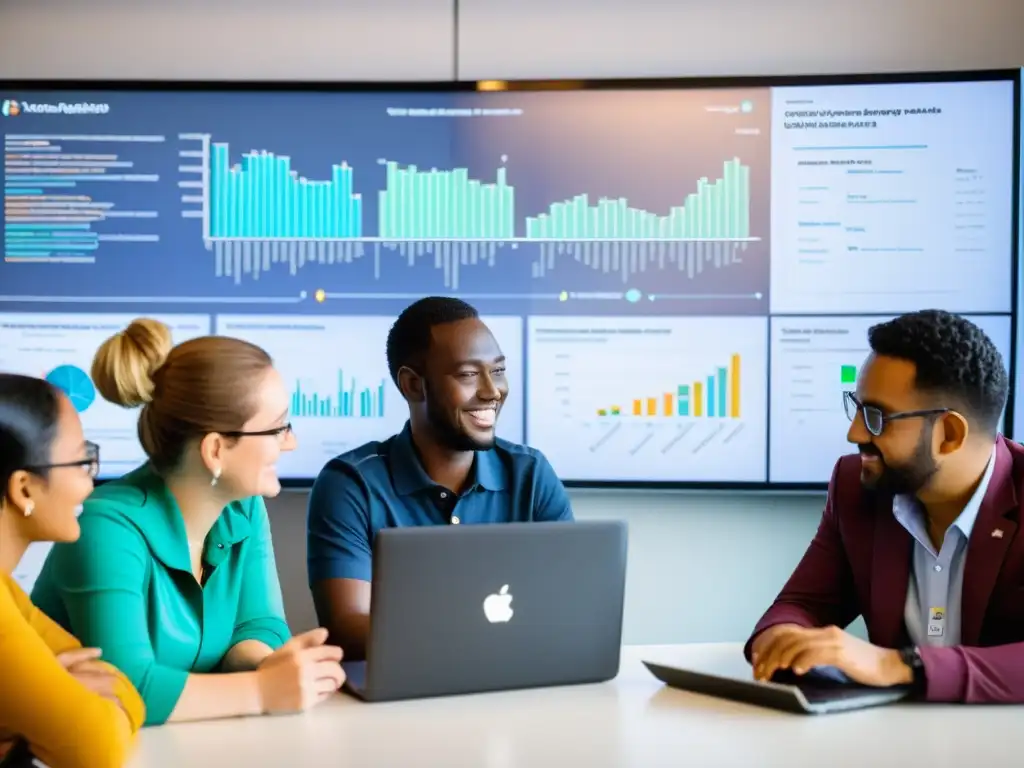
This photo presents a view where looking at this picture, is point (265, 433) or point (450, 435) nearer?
point (265, 433)

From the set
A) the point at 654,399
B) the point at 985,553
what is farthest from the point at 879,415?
the point at 654,399

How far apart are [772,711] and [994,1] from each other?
257 cm

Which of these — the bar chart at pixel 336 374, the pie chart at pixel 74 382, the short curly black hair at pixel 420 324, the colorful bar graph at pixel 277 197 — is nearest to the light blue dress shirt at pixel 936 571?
the short curly black hair at pixel 420 324

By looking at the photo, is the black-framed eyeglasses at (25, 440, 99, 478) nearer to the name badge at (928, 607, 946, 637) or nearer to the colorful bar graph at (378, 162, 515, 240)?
the name badge at (928, 607, 946, 637)

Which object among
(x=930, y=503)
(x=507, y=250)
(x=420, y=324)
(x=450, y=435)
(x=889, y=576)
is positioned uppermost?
(x=507, y=250)

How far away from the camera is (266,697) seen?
174 centimetres

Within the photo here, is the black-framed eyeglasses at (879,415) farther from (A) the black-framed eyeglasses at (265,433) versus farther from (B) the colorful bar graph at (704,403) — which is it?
(B) the colorful bar graph at (704,403)

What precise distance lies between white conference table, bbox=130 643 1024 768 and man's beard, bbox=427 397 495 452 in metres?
0.76

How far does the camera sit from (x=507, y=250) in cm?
346

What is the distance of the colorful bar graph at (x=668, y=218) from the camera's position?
11.3 feet

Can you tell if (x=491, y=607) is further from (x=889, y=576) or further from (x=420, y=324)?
(x=420, y=324)

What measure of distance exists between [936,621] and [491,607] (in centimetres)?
90

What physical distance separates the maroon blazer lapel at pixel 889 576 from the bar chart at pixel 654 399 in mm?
1256

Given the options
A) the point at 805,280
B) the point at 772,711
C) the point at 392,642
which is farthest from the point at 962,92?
the point at 392,642
